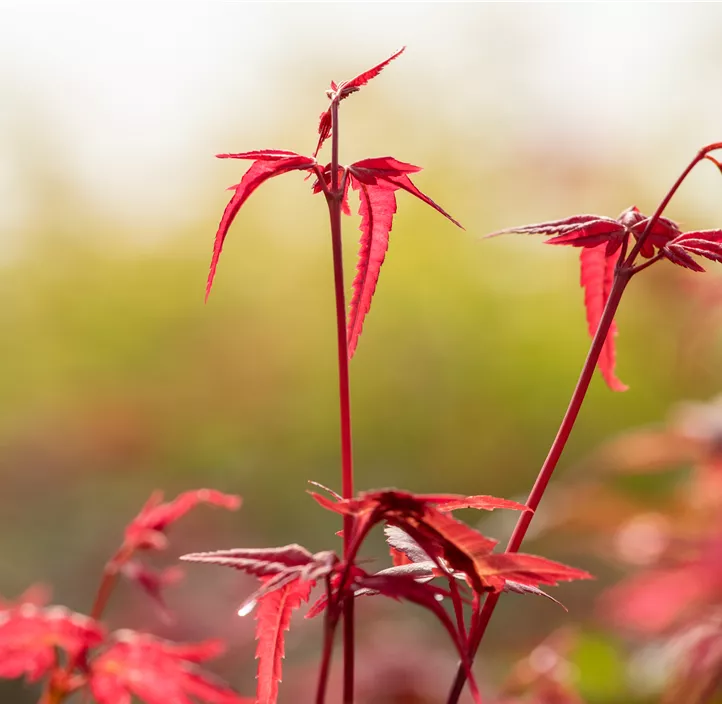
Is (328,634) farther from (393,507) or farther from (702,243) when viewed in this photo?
(702,243)

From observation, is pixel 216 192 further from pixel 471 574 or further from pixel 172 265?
pixel 471 574

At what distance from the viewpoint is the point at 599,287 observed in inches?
20.3

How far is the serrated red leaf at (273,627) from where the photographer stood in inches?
17.0

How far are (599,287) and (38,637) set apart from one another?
487 millimetres

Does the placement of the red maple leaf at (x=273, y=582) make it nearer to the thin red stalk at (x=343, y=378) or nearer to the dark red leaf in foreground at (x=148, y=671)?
the thin red stalk at (x=343, y=378)

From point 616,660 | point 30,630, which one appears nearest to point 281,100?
point 616,660

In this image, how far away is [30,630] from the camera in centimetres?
65

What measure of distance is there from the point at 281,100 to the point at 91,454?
3.03 m

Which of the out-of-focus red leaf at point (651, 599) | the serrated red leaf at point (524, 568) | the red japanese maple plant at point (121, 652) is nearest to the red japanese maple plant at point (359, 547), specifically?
the serrated red leaf at point (524, 568)

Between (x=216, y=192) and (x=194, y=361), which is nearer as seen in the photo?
(x=194, y=361)

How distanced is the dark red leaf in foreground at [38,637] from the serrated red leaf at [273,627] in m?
0.24

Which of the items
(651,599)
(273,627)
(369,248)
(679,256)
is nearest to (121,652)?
(273,627)

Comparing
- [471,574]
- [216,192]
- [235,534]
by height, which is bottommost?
[235,534]

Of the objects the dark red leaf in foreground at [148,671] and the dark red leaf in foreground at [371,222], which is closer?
the dark red leaf in foreground at [371,222]
